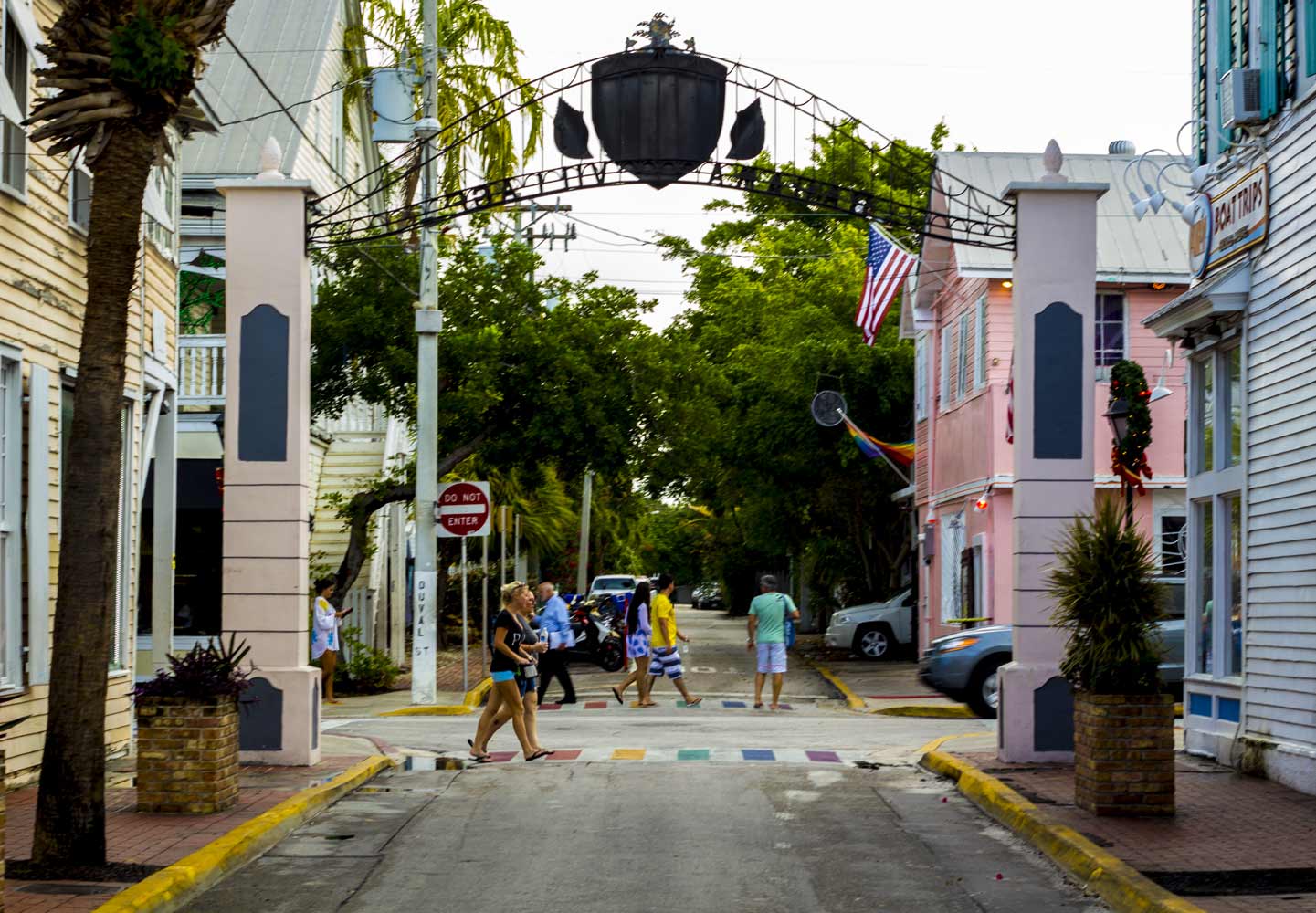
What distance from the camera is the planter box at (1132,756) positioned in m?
11.2

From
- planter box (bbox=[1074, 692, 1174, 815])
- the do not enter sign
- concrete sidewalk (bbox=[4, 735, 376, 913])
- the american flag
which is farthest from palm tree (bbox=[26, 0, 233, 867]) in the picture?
the american flag

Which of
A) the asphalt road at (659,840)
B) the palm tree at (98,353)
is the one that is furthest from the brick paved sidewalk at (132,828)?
the palm tree at (98,353)

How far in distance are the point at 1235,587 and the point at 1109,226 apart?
14057mm

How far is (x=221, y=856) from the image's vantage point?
9.82 meters

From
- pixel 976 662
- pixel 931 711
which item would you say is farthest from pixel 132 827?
pixel 931 711

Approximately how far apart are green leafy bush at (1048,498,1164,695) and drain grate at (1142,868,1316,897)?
90.4 inches

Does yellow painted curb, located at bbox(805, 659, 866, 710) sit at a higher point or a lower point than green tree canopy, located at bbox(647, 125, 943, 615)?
lower

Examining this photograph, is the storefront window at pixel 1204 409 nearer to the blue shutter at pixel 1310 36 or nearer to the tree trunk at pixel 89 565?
the blue shutter at pixel 1310 36

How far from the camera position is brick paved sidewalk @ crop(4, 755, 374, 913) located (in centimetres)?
846

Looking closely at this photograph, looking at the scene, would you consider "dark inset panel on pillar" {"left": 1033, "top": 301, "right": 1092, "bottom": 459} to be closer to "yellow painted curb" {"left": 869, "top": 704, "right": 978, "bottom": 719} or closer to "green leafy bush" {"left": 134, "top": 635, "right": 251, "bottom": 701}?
"green leafy bush" {"left": 134, "top": 635, "right": 251, "bottom": 701}

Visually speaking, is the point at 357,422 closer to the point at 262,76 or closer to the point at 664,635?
the point at 262,76

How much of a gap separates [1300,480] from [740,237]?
46548 mm

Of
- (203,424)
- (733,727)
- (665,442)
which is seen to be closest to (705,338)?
(665,442)

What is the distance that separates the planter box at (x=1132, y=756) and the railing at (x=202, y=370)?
16974mm
